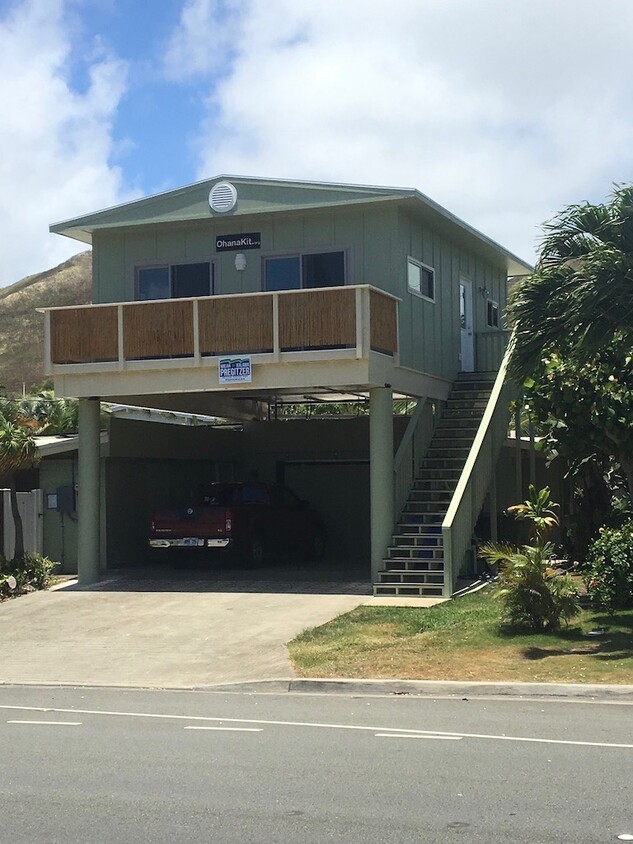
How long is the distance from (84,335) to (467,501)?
7303 millimetres

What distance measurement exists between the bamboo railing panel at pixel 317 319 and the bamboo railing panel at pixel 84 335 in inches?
125

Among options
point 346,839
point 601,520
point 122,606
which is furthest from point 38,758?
point 601,520

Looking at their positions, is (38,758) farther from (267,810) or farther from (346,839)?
(346,839)

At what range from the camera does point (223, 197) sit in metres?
20.2

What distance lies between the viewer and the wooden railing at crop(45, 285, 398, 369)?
60.2 ft

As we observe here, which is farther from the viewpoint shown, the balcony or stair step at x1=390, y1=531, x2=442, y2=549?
stair step at x1=390, y1=531, x2=442, y2=549

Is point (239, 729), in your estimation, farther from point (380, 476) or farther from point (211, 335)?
point (211, 335)

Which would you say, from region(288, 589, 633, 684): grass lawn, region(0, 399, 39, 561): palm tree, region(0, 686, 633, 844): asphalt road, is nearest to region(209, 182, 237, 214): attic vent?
region(0, 399, 39, 561): palm tree

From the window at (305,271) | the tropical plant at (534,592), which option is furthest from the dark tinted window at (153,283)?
the tropical plant at (534,592)

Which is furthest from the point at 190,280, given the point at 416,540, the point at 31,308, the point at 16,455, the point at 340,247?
the point at 31,308

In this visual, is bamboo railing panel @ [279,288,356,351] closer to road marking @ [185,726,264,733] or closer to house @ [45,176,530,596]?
house @ [45,176,530,596]

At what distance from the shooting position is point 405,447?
65.0ft

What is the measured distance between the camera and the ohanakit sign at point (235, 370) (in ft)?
61.4

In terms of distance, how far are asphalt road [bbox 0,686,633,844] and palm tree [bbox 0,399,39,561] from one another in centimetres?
868
